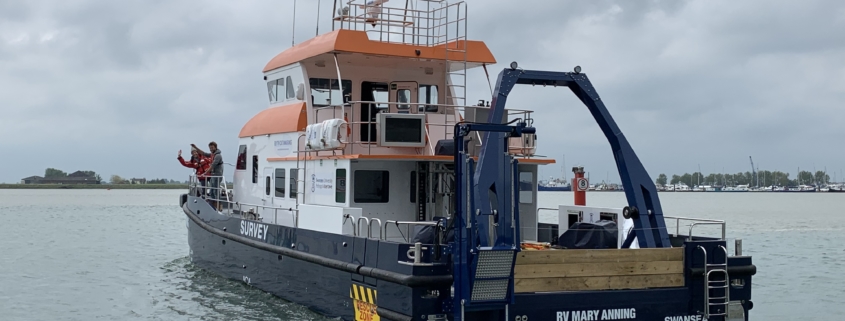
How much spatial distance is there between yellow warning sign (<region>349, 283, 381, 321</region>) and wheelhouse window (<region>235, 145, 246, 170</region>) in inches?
239

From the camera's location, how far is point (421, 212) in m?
11.8

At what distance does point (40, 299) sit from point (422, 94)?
767cm

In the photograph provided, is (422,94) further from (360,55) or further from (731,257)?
(731,257)

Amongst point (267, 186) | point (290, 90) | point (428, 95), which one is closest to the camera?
point (428, 95)

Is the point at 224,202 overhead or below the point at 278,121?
below

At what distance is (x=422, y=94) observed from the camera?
1345cm

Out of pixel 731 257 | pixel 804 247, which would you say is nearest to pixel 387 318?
pixel 731 257

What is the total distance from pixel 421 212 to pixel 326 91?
265 centimetres

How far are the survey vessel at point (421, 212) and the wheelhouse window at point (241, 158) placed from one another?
4 cm

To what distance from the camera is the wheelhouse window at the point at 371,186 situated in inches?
448

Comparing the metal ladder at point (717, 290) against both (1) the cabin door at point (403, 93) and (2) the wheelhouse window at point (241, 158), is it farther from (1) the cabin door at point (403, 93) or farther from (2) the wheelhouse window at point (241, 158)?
(2) the wheelhouse window at point (241, 158)

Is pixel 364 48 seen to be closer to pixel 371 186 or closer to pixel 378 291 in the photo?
pixel 371 186

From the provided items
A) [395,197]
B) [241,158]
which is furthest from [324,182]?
[241,158]

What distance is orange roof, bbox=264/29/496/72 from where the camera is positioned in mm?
12117
